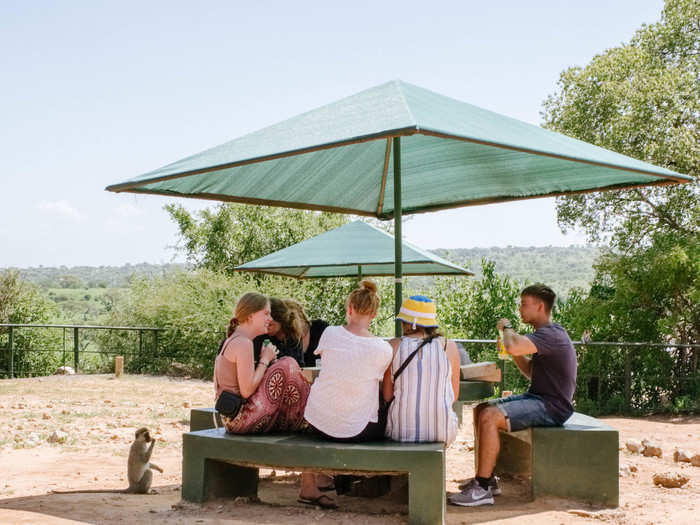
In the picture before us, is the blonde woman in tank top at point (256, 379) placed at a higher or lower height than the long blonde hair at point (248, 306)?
lower

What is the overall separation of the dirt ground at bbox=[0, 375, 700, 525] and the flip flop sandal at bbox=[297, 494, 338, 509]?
4 centimetres

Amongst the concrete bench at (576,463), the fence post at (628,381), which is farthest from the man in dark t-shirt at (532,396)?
the fence post at (628,381)

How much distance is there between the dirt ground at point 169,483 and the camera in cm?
423

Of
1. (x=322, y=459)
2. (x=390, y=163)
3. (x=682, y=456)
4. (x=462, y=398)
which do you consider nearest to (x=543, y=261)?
(x=682, y=456)

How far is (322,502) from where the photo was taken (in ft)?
14.8

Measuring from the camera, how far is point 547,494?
482 cm

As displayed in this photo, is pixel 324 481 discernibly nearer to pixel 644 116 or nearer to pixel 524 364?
pixel 524 364

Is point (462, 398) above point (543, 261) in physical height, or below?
below

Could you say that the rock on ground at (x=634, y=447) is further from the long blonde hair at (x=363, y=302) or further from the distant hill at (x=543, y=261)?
the distant hill at (x=543, y=261)

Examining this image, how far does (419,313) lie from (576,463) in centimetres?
149

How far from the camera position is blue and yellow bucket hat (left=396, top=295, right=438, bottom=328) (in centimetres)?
434

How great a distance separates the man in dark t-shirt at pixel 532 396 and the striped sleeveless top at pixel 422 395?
23.4 inches

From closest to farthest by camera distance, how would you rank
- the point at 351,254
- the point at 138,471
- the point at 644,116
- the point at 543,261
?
the point at 138,471
the point at 351,254
the point at 644,116
the point at 543,261

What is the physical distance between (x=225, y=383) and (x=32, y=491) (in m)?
1.80
